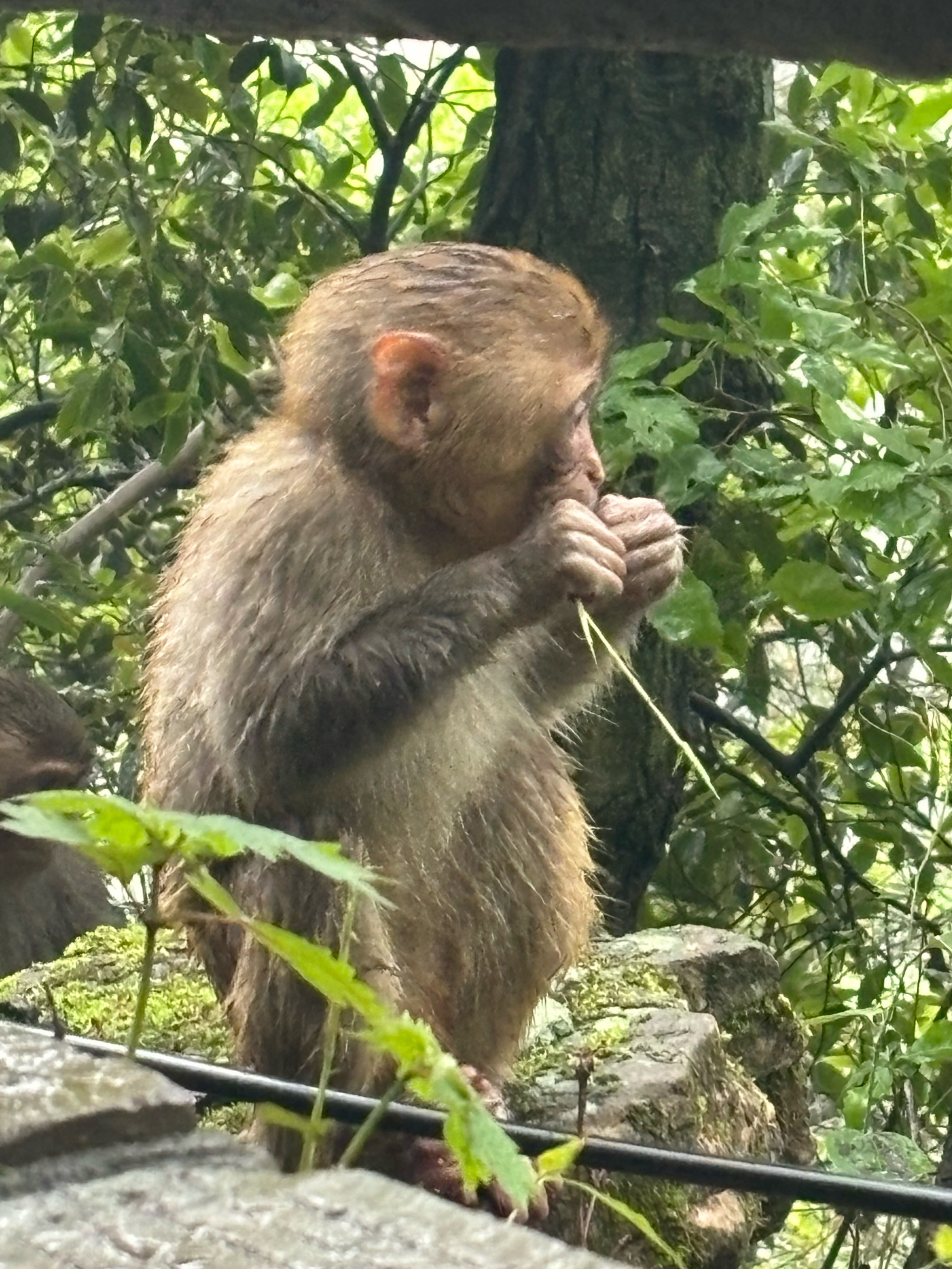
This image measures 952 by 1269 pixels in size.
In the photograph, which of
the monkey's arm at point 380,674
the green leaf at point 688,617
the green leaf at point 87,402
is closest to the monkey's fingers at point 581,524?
the monkey's arm at point 380,674

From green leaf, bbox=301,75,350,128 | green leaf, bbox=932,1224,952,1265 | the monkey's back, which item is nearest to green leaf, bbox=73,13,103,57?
green leaf, bbox=301,75,350,128

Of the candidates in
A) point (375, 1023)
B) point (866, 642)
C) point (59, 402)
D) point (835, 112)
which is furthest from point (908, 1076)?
point (59, 402)

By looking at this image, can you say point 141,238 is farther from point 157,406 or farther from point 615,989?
point 615,989

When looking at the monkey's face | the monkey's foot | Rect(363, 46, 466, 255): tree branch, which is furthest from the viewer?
Rect(363, 46, 466, 255): tree branch

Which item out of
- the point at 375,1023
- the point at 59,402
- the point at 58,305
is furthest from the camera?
the point at 59,402

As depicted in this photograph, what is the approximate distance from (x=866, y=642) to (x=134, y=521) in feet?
8.06

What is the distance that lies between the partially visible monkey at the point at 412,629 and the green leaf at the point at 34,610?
752 mm

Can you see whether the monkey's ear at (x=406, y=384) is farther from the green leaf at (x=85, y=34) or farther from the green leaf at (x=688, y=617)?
the green leaf at (x=85, y=34)

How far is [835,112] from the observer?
445 centimetres

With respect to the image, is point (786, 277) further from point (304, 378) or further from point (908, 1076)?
point (908, 1076)

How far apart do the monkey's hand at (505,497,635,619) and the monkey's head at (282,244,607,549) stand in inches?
8.6

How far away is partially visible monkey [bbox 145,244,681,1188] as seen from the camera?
106 inches

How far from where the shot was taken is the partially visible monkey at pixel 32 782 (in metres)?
5.61

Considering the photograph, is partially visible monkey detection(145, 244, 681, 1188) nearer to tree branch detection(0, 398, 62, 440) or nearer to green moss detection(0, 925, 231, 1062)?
green moss detection(0, 925, 231, 1062)
